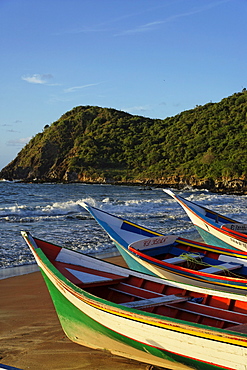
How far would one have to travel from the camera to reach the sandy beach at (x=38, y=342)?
4457 mm

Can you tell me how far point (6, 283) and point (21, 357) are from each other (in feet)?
9.94

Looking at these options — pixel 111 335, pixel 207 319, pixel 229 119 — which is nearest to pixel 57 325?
pixel 111 335

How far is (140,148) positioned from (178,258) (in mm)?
73730

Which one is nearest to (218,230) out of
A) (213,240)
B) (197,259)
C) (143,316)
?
(213,240)

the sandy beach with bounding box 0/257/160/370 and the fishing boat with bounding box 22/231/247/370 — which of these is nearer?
the fishing boat with bounding box 22/231/247/370

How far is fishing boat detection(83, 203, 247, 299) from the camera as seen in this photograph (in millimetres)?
5398

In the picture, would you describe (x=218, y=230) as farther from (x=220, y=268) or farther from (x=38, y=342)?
(x=38, y=342)

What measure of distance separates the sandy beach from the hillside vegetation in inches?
1830

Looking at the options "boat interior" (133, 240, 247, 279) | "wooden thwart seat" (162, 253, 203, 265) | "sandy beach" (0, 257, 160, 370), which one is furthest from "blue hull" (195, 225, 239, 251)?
"sandy beach" (0, 257, 160, 370)

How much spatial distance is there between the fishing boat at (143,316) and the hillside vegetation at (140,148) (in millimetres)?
46938

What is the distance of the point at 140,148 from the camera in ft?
262

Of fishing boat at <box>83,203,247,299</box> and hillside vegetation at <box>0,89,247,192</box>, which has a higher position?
hillside vegetation at <box>0,89,247,192</box>

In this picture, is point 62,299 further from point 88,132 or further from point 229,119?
point 88,132

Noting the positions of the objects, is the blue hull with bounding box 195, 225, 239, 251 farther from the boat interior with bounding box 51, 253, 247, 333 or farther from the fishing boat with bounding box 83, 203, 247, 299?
the boat interior with bounding box 51, 253, 247, 333
